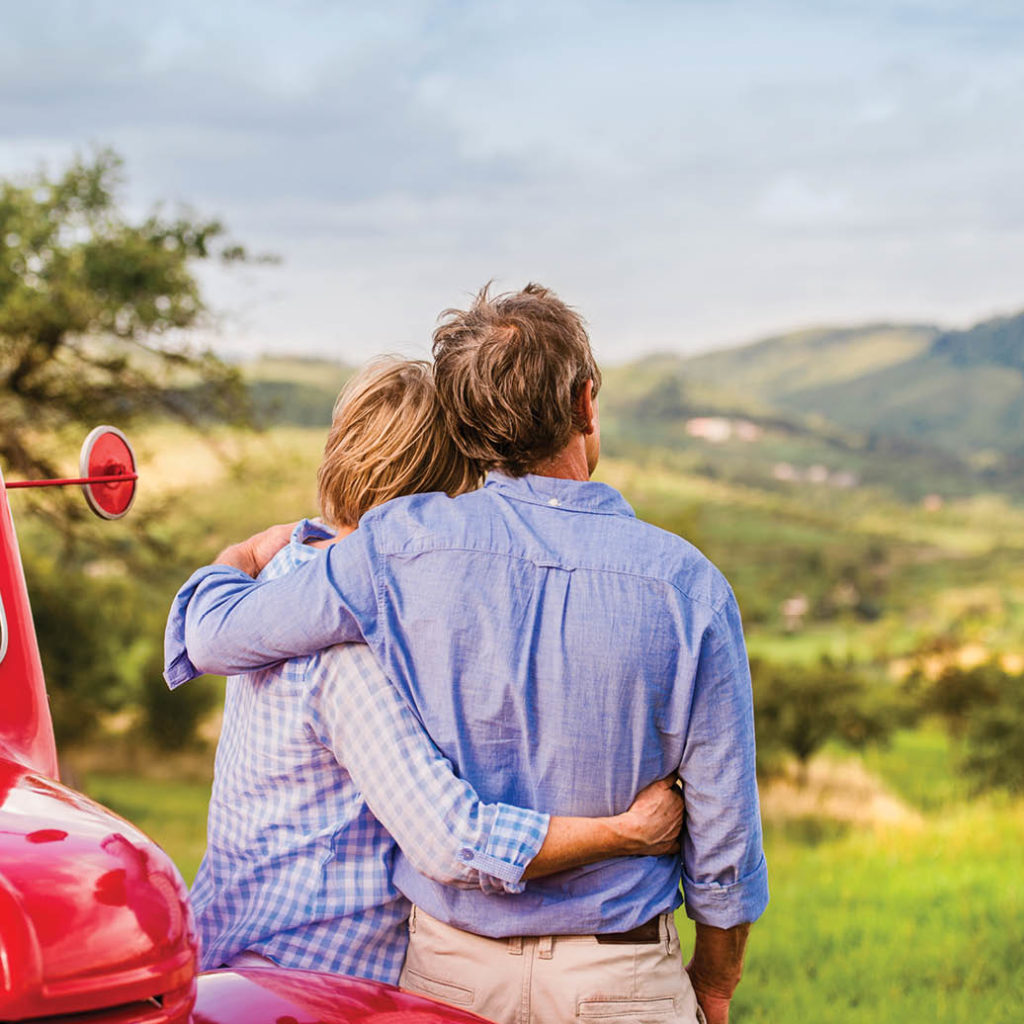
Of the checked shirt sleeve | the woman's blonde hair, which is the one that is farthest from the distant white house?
the checked shirt sleeve

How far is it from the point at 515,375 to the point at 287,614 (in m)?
0.51

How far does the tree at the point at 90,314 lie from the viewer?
10.1 meters

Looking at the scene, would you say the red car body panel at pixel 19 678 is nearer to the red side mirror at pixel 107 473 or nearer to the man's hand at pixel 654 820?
the red side mirror at pixel 107 473

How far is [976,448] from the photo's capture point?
14.8 meters

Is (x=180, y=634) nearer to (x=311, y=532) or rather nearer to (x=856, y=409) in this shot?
(x=311, y=532)

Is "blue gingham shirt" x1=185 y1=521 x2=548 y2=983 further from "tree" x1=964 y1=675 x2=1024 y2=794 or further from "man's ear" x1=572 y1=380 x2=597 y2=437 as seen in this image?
"tree" x1=964 y1=675 x2=1024 y2=794

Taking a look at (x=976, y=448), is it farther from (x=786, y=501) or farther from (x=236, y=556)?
(x=236, y=556)

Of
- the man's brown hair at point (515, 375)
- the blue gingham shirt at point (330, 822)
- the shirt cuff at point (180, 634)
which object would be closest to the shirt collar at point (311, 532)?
the blue gingham shirt at point (330, 822)

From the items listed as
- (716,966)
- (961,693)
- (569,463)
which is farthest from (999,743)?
(569,463)

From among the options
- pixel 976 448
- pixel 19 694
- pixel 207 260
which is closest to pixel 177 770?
pixel 207 260

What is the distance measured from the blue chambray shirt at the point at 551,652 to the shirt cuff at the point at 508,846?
0.05 meters

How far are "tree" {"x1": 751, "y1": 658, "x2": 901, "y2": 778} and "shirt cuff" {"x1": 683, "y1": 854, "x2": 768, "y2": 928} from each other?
26.5 feet

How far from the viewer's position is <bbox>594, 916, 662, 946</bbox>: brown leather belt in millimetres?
2027

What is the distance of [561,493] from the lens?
2049 millimetres
